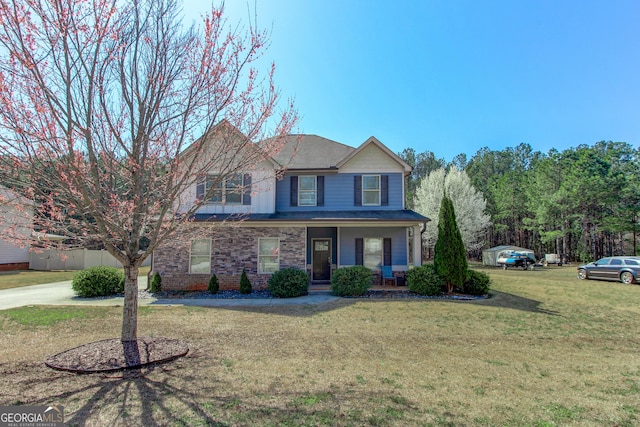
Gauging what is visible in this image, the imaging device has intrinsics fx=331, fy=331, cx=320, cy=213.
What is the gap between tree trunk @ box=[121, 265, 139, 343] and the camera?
18.6 ft

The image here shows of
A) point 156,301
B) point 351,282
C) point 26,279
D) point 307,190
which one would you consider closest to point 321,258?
point 307,190

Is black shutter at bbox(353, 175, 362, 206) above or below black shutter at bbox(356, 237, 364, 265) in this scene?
above

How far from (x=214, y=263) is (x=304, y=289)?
4.07 metres

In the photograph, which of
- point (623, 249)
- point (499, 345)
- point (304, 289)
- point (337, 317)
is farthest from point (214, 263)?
point (623, 249)

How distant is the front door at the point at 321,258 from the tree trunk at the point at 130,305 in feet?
33.4

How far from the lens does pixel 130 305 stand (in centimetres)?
575

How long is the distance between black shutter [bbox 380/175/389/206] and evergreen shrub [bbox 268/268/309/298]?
5.61 meters

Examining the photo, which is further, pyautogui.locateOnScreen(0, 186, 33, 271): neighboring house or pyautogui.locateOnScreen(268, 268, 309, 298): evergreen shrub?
pyautogui.locateOnScreen(268, 268, 309, 298): evergreen shrub

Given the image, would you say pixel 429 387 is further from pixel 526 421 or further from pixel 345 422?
pixel 345 422

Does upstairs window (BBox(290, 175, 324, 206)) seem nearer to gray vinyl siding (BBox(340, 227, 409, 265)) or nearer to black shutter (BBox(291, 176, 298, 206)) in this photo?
black shutter (BBox(291, 176, 298, 206))

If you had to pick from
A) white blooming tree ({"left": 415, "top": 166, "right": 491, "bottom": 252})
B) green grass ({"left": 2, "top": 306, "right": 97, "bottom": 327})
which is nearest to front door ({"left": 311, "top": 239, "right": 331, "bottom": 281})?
green grass ({"left": 2, "top": 306, "right": 97, "bottom": 327})

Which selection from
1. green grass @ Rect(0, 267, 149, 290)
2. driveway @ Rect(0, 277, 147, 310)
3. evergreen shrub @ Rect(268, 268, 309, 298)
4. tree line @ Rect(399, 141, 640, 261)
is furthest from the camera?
tree line @ Rect(399, 141, 640, 261)

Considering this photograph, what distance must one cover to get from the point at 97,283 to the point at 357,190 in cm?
1097

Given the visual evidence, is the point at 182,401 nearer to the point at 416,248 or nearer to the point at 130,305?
the point at 130,305
